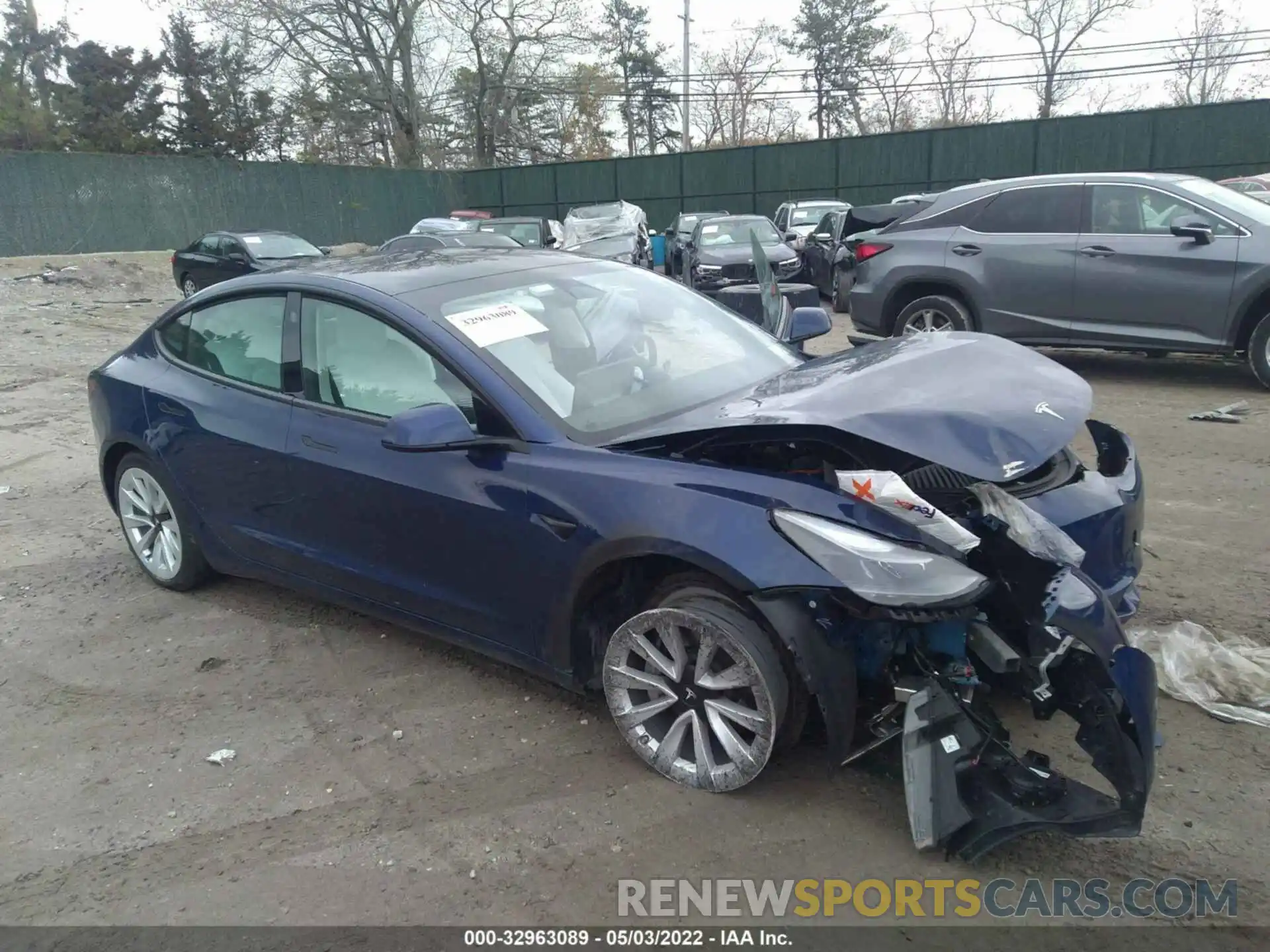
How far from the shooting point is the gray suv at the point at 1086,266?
7.64 metres

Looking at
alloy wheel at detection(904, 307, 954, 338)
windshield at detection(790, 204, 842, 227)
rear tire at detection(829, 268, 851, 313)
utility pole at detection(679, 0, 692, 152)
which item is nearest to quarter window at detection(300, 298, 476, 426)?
alloy wheel at detection(904, 307, 954, 338)

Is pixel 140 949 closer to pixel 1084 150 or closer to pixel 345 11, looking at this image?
pixel 1084 150

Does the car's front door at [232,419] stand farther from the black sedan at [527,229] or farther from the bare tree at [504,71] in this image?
the bare tree at [504,71]

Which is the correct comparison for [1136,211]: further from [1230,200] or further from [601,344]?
[601,344]

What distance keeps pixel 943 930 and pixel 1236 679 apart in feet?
5.52

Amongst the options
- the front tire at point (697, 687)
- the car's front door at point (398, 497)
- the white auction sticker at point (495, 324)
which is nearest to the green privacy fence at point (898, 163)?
the white auction sticker at point (495, 324)

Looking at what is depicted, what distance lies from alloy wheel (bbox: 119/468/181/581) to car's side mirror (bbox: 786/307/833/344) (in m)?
3.05

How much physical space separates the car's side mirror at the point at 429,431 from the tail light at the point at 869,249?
699cm

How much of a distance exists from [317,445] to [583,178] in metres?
31.0

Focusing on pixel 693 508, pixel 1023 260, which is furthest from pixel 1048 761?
pixel 1023 260

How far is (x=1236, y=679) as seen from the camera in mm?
3363

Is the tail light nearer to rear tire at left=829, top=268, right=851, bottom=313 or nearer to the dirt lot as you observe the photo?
rear tire at left=829, top=268, right=851, bottom=313

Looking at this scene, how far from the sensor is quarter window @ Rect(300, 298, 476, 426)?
11.5 ft

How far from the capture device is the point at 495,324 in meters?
3.56
